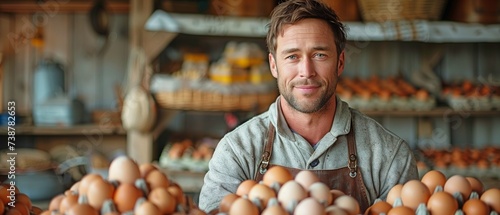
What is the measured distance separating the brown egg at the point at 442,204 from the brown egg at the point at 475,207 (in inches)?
1.2

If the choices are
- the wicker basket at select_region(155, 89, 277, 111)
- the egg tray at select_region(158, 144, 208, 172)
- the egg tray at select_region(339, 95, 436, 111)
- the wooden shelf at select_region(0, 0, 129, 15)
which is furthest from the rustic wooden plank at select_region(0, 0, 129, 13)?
the egg tray at select_region(339, 95, 436, 111)

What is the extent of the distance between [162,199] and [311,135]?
0.81 meters

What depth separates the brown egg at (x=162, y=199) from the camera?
1299 mm

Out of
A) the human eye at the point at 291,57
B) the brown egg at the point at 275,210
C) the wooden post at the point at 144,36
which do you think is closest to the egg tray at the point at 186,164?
the wooden post at the point at 144,36

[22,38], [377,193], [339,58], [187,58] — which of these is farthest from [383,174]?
[22,38]

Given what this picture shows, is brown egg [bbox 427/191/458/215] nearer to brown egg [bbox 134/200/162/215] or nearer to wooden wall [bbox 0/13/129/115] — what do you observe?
brown egg [bbox 134/200/162/215]

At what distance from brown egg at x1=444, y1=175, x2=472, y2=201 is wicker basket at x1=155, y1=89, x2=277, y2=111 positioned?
87.8 inches

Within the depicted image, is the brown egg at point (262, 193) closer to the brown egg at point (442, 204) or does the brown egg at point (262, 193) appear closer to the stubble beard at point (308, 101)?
the brown egg at point (442, 204)

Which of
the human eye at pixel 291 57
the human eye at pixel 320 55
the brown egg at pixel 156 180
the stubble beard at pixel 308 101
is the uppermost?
the human eye at pixel 320 55

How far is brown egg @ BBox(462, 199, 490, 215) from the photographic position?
4.77 feet

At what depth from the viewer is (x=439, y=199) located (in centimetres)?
146

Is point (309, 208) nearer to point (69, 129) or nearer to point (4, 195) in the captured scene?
point (4, 195)

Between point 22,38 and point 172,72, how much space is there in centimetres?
115

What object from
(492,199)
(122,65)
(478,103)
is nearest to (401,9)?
(478,103)
